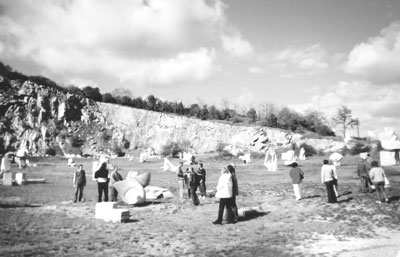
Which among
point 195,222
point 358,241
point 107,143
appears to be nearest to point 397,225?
point 358,241

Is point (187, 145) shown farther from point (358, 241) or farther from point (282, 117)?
point (358, 241)

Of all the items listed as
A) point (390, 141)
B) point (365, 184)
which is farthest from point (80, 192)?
point (390, 141)

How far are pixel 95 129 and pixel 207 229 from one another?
82585 millimetres

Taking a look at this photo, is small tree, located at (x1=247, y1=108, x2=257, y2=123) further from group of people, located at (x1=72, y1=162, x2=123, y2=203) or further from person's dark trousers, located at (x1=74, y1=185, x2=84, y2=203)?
person's dark trousers, located at (x1=74, y1=185, x2=84, y2=203)

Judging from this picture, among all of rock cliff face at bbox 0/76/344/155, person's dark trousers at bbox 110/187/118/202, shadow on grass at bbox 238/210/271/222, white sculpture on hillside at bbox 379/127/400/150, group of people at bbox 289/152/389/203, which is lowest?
shadow on grass at bbox 238/210/271/222

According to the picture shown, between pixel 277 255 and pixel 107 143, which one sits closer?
pixel 277 255

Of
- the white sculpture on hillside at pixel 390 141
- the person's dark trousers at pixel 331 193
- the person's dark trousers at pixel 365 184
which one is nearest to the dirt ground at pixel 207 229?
the person's dark trousers at pixel 331 193

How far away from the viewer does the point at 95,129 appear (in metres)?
87.8

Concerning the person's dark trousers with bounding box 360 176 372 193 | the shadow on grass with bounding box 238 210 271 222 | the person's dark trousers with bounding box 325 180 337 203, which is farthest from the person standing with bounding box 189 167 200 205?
the person's dark trousers with bounding box 360 176 372 193

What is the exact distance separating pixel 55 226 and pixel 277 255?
7.17 metres

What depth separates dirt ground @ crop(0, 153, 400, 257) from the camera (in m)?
7.80

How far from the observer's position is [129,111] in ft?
308

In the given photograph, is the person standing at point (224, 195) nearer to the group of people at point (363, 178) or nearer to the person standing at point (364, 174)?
the group of people at point (363, 178)

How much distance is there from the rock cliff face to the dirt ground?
59.1 m
